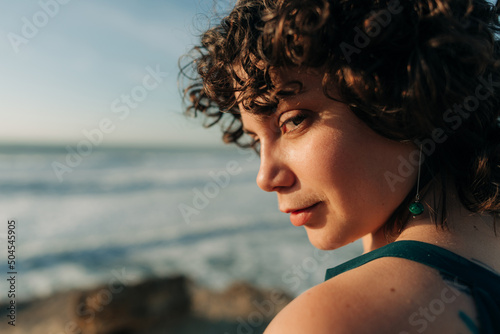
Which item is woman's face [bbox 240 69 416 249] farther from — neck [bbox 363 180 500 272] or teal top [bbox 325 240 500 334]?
teal top [bbox 325 240 500 334]

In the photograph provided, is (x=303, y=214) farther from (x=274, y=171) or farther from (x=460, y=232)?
(x=460, y=232)

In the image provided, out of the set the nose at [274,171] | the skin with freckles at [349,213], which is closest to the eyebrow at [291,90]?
the skin with freckles at [349,213]

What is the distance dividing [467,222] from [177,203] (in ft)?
47.4

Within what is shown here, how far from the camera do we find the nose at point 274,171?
1545 millimetres

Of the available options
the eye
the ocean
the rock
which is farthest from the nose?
the rock

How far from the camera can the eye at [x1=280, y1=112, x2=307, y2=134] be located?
57.7 inches

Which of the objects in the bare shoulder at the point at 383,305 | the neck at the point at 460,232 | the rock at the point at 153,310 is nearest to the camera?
the bare shoulder at the point at 383,305

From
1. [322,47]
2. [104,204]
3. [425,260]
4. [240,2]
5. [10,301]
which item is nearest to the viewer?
Result: [425,260]

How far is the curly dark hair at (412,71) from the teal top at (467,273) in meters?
0.21

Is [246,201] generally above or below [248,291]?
below

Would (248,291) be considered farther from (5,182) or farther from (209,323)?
(5,182)

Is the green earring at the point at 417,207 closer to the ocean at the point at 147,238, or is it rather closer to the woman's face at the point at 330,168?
the woman's face at the point at 330,168

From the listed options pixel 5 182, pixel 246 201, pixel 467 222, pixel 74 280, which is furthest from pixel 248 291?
pixel 5 182

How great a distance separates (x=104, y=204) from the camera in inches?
567
